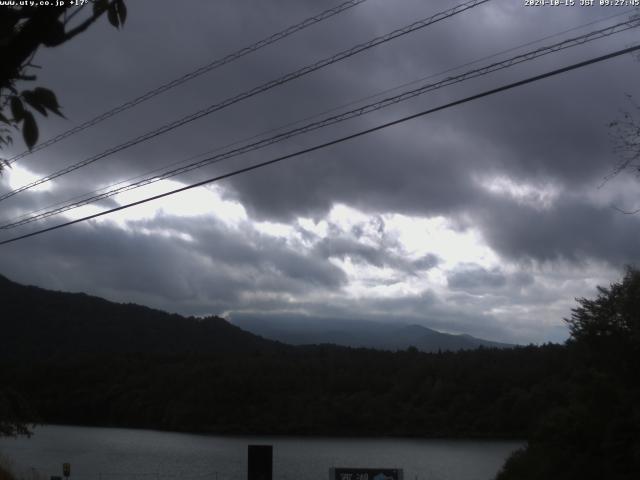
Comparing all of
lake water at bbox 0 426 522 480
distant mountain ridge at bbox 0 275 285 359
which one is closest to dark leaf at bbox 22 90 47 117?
lake water at bbox 0 426 522 480

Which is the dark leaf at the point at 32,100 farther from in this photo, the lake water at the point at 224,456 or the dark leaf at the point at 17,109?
the lake water at the point at 224,456

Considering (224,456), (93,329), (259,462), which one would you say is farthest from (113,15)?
(93,329)

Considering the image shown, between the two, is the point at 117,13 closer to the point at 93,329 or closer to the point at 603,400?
the point at 603,400

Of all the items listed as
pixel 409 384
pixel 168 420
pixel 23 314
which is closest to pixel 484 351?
pixel 409 384

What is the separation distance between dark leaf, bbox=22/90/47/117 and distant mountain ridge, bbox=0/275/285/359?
88.3 m

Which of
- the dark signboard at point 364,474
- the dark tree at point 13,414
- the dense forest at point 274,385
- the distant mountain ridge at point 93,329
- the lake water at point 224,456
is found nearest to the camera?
the dark signboard at point 364,474

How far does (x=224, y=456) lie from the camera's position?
52.1 m

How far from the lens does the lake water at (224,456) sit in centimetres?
4128

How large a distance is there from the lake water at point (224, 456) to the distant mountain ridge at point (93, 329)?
16.6m

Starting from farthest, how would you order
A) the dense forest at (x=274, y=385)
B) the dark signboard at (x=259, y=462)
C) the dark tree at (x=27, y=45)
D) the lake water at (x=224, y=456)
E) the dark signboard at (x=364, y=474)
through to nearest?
the dense forest at (x=274, y=385) < the lake water at (x=224, y=456) < the dark signboard at (x=364, y=474) < the dark signboard at (x=259, y=462) < the dark tree at (x=27, y=45)

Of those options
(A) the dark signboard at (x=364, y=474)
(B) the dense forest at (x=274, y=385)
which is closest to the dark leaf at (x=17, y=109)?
(A) the dark signboard at (x=364, y=474)

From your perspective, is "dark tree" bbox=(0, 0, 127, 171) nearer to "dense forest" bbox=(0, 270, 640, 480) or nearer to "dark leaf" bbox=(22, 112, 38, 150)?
"dark leaf" bbox=(22, 112, 38, 150)

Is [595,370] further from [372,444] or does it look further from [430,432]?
[430,432]

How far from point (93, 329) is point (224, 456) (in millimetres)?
54277
